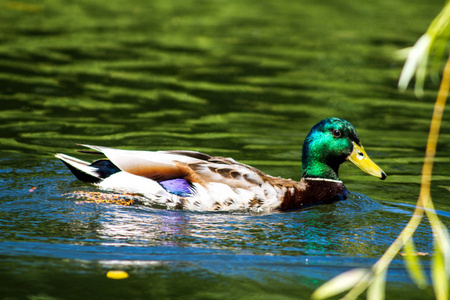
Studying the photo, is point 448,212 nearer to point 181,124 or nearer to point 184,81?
point 181,124

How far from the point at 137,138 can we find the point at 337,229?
11.7ft

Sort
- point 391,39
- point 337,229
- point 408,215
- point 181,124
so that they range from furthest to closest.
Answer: point 391,39
point 181,124
point 408,215
point 337,229

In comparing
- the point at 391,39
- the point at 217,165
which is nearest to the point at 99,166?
the point at 217,165

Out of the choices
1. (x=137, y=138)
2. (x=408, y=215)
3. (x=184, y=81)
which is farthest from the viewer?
(x=184, y=81)

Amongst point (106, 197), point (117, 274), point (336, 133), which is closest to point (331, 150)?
point (336, 133)

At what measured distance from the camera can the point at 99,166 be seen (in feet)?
23.6

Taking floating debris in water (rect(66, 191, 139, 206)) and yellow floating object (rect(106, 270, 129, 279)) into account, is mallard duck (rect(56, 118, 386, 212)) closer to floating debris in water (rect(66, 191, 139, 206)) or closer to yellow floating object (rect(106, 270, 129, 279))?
floating debris in water (rect(66, 191, 139, 206))

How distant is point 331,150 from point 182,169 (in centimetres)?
156

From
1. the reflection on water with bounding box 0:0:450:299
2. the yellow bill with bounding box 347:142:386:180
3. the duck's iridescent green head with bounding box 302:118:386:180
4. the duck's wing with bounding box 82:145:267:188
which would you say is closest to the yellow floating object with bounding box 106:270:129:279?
the reflection on water with bounding box 0:0:450:299

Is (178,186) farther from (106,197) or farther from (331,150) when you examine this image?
(331,150)

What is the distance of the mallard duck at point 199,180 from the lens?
683 centimetres

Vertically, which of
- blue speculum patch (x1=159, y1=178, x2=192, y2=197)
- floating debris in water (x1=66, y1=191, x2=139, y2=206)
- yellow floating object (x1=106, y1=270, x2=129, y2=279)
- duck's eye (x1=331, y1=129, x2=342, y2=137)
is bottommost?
yellow floating object (x1=106, y1=270, x2=129, y2=279)

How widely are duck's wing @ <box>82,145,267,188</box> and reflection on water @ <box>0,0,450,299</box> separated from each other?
0.38 metres

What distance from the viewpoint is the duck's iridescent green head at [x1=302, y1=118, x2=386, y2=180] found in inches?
289
